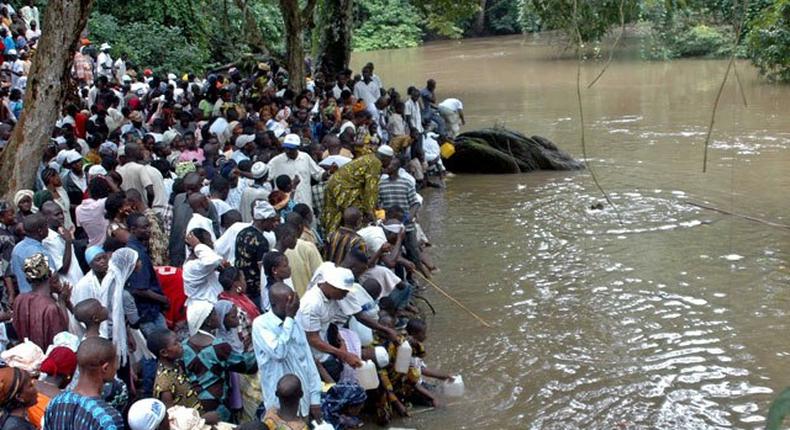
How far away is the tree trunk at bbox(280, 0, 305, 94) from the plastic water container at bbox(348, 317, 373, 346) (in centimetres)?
943

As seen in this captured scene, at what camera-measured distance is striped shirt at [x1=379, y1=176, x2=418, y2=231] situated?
930 cm

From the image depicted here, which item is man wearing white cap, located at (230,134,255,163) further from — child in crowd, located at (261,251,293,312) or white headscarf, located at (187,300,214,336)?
white headscarf, located at (187,300,214,336)

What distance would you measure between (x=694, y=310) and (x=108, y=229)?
546 centimetres

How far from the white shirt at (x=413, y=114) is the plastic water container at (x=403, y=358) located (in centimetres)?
786

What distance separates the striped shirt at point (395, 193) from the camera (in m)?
9.30

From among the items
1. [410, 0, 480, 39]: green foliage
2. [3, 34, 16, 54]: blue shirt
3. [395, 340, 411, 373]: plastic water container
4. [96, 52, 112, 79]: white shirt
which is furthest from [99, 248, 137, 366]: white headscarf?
[410, 0, 480, 39]: green foliage

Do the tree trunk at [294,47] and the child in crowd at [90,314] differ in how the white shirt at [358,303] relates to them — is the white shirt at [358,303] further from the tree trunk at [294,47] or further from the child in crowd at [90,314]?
the tree trunk at [294,47]

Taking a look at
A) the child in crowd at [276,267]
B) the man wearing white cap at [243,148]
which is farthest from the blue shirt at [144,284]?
the man wearing white cap at [243,148]

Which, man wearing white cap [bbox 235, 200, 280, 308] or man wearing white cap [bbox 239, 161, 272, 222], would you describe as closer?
man wearing white cap [bbox 235, 200, 280, 308]

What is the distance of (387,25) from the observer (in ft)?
159

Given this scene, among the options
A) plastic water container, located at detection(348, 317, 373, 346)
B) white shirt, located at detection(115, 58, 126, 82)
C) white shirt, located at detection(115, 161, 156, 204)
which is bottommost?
plastic water container, located at detection(348, 317, 373, 346)

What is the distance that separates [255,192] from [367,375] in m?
2.59

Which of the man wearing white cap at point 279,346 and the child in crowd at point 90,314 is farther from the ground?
the child in crowd at point 90,314

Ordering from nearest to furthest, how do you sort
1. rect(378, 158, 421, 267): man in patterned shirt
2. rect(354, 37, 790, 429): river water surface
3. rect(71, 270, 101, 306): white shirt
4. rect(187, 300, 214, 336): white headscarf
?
rect(187, 300, 214, 336): white headscarf, rect(71, 270, 101, 306): white shirt, rect(354, 37, 790, 429): river water surface, rect(378, 158, 421, 267): man in patterned shirt
